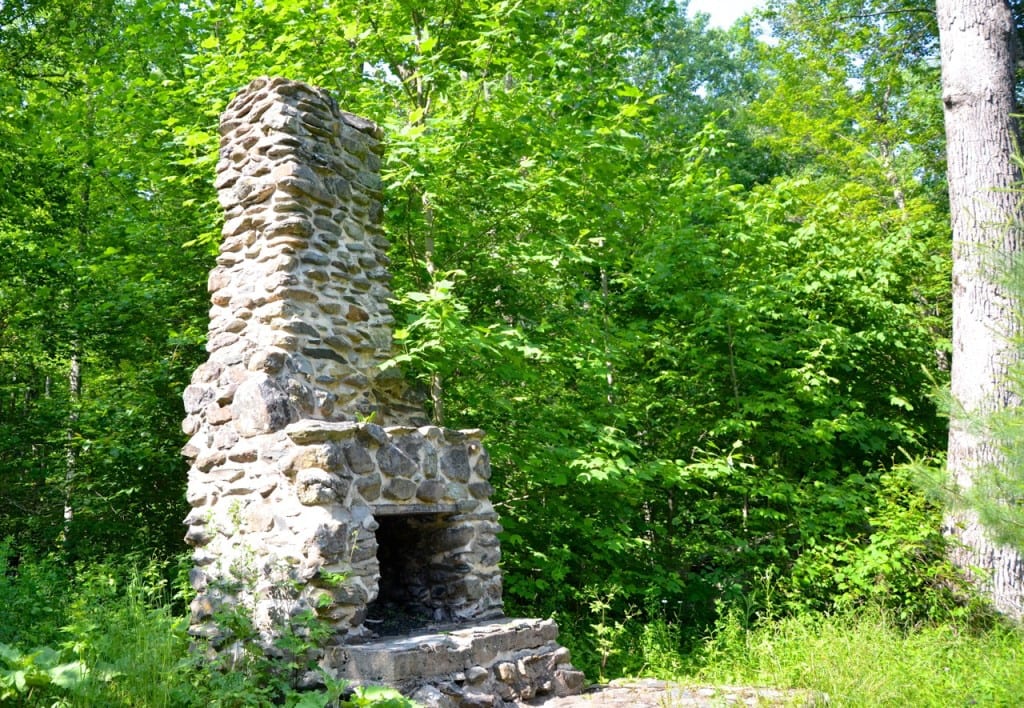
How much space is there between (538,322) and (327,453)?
158 inches

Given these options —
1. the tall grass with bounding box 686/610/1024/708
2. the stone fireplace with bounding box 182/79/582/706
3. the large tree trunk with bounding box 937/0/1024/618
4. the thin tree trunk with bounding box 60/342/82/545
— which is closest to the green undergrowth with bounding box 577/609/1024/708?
the tall grass with bounding box 686/610/1024/708

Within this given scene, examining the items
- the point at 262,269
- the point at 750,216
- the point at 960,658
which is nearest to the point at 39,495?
the point at 262,269

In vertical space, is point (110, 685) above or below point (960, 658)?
above

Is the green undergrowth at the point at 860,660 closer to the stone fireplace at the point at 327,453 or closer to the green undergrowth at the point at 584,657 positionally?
the green undergrowth at the point at 584,657

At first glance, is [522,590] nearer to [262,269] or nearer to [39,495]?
[262,269]

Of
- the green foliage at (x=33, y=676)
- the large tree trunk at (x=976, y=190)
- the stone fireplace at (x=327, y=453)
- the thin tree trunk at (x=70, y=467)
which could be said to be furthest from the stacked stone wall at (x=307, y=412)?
the large tree trunk at (x=976, y=190)

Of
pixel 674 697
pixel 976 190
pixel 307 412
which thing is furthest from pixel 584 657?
pixel 976 190

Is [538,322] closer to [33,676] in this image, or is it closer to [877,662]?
[877,662]

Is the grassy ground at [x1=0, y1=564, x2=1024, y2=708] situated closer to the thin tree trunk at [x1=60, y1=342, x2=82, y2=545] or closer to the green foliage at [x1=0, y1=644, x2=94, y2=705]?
the green foliage at [x1=0, y1=644, x2=94, y2=705]

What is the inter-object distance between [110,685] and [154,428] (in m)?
4.81

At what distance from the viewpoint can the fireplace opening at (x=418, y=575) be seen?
6348mm

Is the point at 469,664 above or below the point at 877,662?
above

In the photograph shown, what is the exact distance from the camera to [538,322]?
8.95m

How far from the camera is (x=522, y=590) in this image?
7.61 metres
